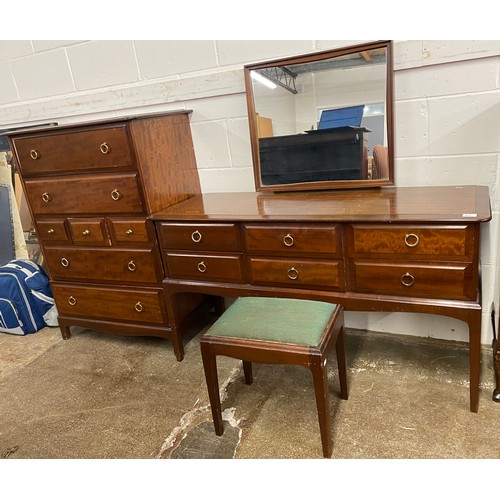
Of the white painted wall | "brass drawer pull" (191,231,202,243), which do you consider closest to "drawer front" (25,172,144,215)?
"brass drawer pull" (191,231,202,243)

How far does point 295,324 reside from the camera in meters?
1.41

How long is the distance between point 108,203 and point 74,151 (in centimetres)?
29

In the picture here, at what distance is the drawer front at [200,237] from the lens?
1750mm

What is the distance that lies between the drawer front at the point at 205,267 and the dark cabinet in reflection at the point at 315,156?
1.74 feet

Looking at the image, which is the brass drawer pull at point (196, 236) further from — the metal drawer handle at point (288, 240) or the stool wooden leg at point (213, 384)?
the stool wooden leg at point (213, 384)

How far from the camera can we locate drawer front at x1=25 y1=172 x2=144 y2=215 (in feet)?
6.30

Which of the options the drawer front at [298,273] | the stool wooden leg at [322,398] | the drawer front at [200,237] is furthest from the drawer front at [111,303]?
the stool wooden leg at [322,398]

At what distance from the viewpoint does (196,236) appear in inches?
71.9

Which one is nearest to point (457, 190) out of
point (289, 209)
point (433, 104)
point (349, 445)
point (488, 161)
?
point (488, 161)

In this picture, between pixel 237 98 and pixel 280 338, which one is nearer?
pixel 280 338

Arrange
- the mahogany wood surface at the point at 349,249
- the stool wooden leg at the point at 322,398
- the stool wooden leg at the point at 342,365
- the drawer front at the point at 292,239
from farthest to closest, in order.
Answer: the stool wooden leg at the point at 342,365, the drawer front at the point at 292,239, the mahogany wood surface at the point at 349,249, the stool wooden leg at the point at 322,398

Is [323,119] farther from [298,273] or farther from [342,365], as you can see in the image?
[342,365]

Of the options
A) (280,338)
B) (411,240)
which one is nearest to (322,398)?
(280,338)

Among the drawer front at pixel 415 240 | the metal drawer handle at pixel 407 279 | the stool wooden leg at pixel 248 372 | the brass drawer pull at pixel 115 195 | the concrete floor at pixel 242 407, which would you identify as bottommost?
the concrete floor at pixel 242 407
